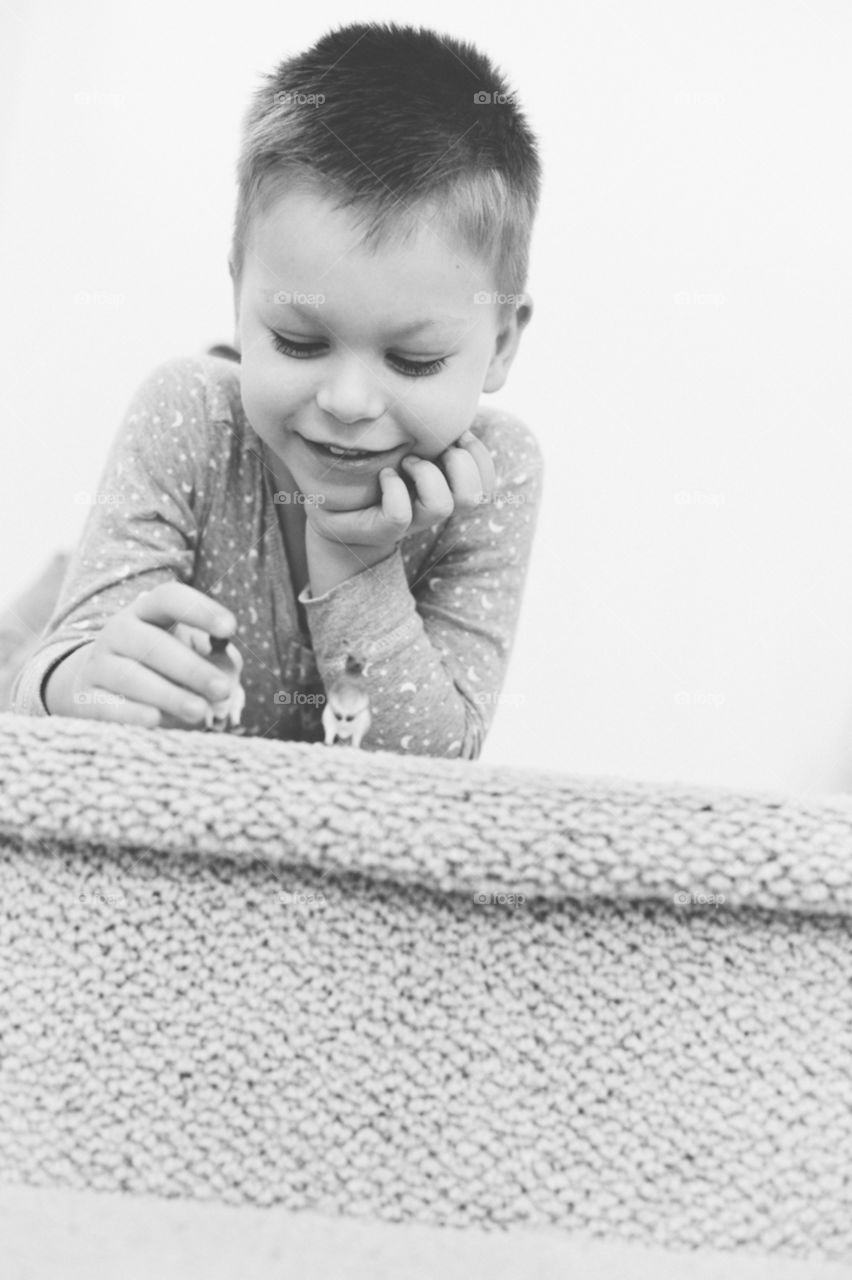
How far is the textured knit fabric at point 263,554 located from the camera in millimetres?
869

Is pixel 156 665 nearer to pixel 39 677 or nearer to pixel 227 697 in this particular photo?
pixel 227 697

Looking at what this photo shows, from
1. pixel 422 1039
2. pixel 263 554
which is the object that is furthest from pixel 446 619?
pixel 422 1039

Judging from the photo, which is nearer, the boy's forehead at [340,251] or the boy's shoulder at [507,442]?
the boy's forehead at [340,251]

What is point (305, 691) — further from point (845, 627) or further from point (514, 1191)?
point (845, 627)

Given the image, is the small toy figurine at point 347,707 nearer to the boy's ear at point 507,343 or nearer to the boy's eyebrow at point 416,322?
the boy's eyebrow at point 416,322

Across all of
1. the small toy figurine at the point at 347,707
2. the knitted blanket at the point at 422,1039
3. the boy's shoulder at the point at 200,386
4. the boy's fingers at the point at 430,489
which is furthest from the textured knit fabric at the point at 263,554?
the knitted blanket at the point at 422,1039

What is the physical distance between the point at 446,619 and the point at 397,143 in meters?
0.36

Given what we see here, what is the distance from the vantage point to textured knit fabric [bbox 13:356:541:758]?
869mm

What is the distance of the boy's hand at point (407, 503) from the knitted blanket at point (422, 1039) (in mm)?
354

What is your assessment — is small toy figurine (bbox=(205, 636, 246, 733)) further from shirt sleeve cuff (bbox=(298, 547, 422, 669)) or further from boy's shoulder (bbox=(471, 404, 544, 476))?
boy's shoulder (bbox=(471, 404, 544, 476))

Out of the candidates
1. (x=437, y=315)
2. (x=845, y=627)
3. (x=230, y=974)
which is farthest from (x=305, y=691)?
(x=845, y=627)

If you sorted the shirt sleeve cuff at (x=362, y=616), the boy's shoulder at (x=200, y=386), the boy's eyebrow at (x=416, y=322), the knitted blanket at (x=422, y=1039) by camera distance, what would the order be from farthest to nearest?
1. the boy's shoulder at (x=200, y=386)
2. the shirt sleeve cuff at (x=362, y=616)
3. the boy's eyebrow at (x=416, y=322)
4. the knitted blanket at (x=422, y=1039)

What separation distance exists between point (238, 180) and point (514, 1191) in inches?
26.5

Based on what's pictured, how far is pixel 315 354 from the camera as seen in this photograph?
0.73m
